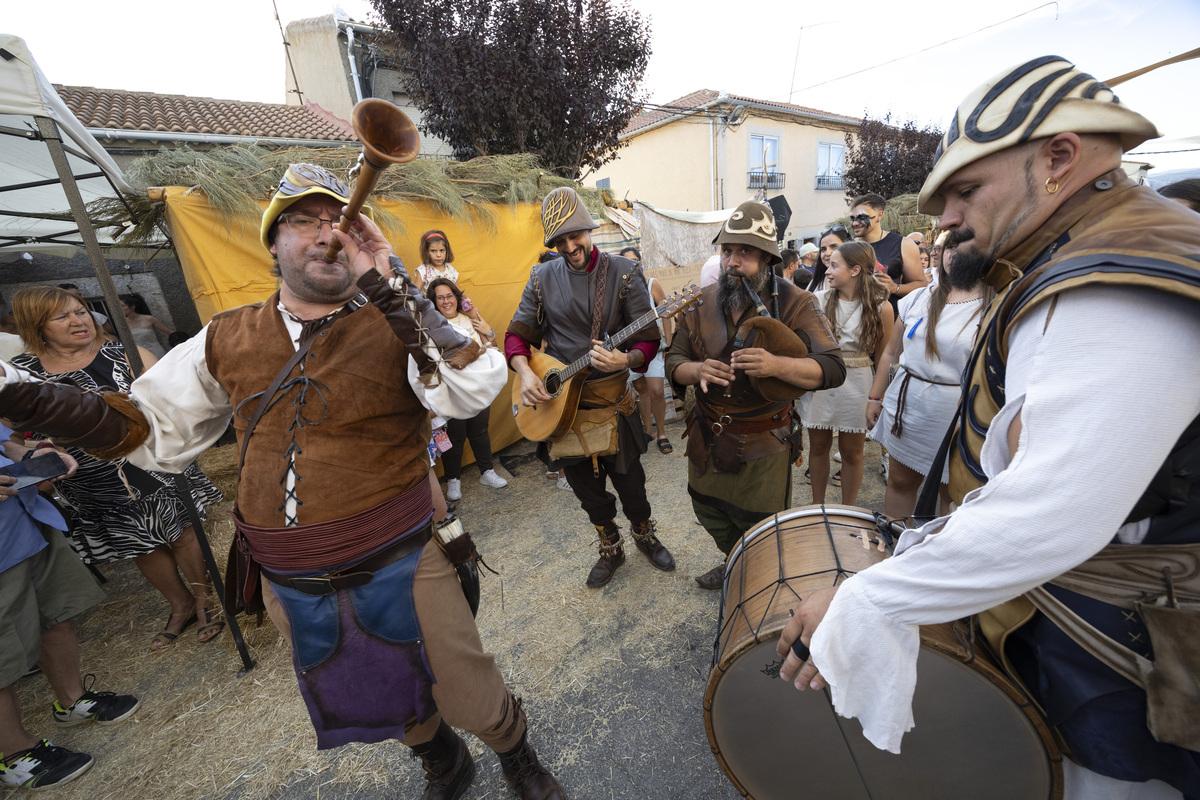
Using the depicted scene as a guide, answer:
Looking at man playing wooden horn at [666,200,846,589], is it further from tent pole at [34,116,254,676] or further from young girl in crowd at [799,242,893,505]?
tent pole at [34,116,254,676]

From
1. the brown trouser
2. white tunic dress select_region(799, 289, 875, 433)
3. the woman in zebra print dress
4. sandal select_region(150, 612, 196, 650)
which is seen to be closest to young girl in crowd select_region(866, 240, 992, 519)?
white tunic dress select_region(799, 289, 875, 433)

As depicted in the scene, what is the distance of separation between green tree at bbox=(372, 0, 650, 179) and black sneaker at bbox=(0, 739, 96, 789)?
8.06 m

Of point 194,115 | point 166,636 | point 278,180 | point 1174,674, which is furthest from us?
point 194,115

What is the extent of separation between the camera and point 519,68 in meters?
7.55

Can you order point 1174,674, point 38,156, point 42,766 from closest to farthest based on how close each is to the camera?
→ point 1174,674 < point 42,766 < point 38,156

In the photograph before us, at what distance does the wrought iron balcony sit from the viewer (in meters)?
18.0

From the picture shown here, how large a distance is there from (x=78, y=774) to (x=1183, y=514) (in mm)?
4137

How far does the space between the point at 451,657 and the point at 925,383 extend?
2737 millimetres

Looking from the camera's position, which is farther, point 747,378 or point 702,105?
point 702,105

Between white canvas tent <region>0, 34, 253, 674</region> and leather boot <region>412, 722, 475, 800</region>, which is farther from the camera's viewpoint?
white canvas tent <region>0, 34, 253, 674</region>

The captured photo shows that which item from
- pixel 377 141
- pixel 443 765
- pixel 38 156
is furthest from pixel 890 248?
pixel 38 156

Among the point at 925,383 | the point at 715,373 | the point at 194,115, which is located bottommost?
the point at 925,383

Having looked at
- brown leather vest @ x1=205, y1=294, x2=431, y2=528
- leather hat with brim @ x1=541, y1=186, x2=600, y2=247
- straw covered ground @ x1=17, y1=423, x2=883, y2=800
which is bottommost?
straw covered ground @ x1=17, y1=423, x2=883, y2=800

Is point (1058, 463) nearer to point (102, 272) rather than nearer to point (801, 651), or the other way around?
point (801, 651)
